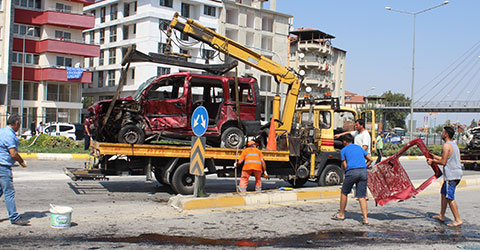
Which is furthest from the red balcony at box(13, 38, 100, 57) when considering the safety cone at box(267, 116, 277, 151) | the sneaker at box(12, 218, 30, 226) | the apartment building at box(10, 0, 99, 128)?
the sneaker at box(12, 218, 30, 226)

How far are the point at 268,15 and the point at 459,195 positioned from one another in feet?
172

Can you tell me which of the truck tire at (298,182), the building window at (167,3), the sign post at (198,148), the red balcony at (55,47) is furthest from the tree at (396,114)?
the sign post at (198,148)

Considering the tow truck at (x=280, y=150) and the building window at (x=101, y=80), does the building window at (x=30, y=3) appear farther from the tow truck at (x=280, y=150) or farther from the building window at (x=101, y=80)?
the tow truck at (x=280, y=150)

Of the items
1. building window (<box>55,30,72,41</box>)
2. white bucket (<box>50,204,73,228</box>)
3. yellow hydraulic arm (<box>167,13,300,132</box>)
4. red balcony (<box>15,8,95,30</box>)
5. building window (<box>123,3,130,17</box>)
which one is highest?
building window (<box>123,3,130,17</box>)

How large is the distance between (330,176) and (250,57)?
158 inches

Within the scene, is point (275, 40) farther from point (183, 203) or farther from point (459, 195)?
point (183, 203)

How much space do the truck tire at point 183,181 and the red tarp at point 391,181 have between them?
420cm

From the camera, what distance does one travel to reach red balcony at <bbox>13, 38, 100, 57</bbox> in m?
44.4

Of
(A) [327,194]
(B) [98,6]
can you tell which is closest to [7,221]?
(A) [327,194]

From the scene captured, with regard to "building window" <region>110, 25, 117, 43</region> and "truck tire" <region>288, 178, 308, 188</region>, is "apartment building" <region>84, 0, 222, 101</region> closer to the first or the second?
"building window" <region>110, 25, 117, 43</region>

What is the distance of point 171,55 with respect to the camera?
12336 millimetres

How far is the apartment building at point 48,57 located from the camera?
44.3 meters

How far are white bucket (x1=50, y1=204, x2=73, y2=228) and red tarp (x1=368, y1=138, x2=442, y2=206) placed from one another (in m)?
5.69

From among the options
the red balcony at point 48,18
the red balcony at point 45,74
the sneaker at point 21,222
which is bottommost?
the sneaker at point 21,222
